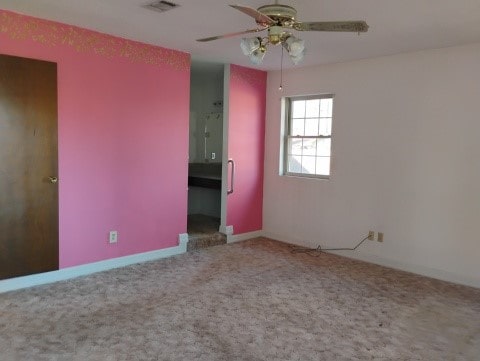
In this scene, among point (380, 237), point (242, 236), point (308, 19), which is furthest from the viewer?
point (242, 236)

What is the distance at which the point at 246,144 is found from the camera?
5.62 metres

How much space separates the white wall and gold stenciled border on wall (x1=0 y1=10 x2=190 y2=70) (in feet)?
5.84

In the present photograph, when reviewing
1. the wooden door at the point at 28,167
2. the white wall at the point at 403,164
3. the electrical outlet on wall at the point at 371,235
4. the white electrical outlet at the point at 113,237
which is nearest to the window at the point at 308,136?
the white wall at the point at 403,164

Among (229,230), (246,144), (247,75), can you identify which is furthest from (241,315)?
(247,75)

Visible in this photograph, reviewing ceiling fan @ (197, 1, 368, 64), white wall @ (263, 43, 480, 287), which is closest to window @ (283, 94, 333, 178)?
white wall @ (263, 43, 480, 287)

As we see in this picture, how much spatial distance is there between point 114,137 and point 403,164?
308cm

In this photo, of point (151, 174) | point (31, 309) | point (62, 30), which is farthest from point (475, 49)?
point (31, 309)

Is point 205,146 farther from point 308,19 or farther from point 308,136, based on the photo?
point 308,19

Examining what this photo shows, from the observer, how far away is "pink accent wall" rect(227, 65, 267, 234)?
17.8ft

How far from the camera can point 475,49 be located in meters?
3.91

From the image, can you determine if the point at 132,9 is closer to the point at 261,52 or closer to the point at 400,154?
the point at 261,52

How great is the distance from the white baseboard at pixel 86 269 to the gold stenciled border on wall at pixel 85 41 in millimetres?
2064

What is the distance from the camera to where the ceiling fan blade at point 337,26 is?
7.45 ft

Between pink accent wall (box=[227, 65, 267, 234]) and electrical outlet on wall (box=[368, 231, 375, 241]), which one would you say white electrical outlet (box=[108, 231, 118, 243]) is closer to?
pink accent wall (box=[227, 65, 267, 234])
